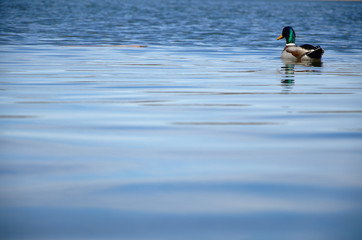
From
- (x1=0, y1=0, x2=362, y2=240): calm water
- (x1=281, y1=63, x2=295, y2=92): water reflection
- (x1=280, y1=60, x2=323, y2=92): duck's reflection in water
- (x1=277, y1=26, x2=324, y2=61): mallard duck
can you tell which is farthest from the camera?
(x1=277, y1=26, x2=324, y2=61): mallard duck

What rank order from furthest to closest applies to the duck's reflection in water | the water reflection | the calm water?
the duck's reflection in water → the water reflection → the calm water

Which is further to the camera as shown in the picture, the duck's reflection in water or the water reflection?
the duck's reflection in water

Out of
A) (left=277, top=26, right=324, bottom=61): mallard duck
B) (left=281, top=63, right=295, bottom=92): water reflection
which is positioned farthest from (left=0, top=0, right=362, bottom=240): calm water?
(left=277, top=26, right=324, bottom=61): mallard duck

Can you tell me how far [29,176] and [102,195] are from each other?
68 cm

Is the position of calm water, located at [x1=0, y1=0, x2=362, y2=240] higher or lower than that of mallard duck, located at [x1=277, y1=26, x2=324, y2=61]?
higher

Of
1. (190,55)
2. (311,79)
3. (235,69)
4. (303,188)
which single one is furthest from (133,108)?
(190,55)

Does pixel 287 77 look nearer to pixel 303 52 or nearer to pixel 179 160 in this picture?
pixel 303 52

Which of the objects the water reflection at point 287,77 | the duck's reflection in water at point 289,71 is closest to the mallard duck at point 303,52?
the duck's reflection in water at point 289,71

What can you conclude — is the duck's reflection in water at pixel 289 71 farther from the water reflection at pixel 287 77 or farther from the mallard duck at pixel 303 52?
the mallard duck at pixel 303 52

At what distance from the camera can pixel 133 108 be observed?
720 centimetres

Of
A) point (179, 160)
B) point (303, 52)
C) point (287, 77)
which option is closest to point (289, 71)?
point (287, 77)

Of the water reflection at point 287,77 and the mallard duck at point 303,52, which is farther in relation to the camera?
the mallard duck at point 303,52

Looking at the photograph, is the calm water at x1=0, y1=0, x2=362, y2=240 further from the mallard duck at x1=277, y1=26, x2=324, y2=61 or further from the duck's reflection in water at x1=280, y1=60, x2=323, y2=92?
the mallard duck at x1=277, y1=26, x2=324, y2=61

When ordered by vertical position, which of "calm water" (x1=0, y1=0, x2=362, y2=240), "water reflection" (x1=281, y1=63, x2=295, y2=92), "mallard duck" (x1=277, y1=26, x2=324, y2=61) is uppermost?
"calm water" (x1=0, y1=0, x2=362, y2=240)
